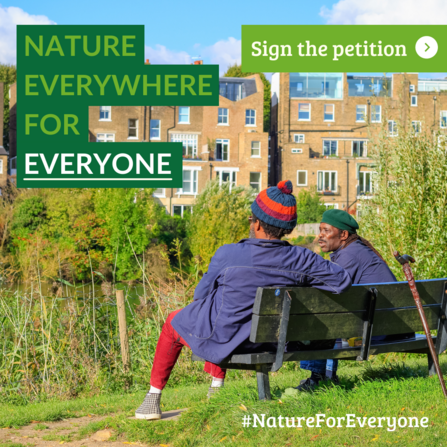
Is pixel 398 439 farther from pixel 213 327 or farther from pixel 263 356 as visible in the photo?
pixel 213 327

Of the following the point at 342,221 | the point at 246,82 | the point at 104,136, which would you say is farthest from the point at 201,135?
the point at 342,221

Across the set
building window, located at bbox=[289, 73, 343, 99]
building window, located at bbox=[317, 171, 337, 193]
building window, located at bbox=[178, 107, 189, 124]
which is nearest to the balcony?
building window, located at bbox=[317, 171, 337, 193]

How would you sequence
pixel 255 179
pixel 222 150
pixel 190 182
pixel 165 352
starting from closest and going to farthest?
pixel 165 352, pixel 190 182, pixel 255 179, pixel 222 150

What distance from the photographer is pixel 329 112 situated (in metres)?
58.9

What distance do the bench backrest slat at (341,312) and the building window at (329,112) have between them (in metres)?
55.3

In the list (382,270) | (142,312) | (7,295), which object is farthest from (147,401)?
(7,295)

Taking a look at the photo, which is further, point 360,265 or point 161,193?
point 161,193

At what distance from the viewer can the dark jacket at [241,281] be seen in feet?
13.7

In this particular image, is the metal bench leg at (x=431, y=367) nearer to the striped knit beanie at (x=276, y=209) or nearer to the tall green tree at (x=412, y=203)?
the striped knit beanie at (x=276, y=209)

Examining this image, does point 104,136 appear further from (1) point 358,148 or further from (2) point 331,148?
(1) point 358,148

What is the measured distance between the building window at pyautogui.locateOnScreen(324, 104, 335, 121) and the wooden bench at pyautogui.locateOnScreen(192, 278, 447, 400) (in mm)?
55321

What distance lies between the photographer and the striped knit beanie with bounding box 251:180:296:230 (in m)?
4.29

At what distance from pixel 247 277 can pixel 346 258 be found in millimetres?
1316

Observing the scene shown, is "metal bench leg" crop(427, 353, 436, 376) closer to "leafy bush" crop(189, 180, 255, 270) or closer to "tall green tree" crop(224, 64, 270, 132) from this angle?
"leafy bush" crop(189, 180, 255, 270)
